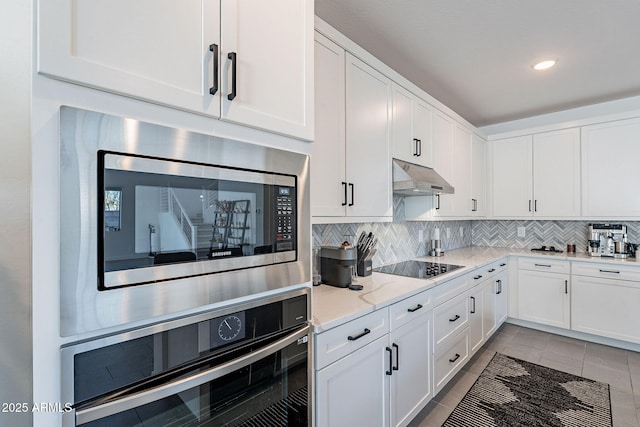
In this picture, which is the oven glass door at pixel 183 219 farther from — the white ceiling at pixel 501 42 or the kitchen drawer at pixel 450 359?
the kitchen drawer at pixel 450 359

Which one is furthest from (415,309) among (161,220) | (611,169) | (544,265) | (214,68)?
(611,169)

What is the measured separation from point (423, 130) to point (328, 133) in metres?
1.29

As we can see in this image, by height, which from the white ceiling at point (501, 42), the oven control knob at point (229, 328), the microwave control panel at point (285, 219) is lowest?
the oven control knob at point (229, 328)

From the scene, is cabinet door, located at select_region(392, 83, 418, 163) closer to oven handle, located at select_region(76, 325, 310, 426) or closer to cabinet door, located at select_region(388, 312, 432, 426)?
cabinet door, located at select_region(388, 312, 432, 426)

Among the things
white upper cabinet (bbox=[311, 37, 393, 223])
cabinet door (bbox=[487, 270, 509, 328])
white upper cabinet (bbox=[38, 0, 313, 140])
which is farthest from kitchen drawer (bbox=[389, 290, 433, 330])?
cabinet door (bbox=[487, 270, 509, 328])

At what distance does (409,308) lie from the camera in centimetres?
178

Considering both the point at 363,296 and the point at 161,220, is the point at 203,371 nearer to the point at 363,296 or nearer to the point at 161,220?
the point at 161,220

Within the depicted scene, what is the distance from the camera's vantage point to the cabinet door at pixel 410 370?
1.67 m

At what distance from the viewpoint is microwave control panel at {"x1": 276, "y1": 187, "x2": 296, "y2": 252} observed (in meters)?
1.07

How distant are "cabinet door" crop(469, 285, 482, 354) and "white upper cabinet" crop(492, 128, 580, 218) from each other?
62.1 inches

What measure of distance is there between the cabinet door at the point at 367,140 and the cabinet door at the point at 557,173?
2.70m

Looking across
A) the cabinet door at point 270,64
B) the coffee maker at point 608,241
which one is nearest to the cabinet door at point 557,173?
the coffee maker at point 608,241

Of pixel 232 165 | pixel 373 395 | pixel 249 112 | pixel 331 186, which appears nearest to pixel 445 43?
pixel 331 186

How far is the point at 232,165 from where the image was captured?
0.93 meters
